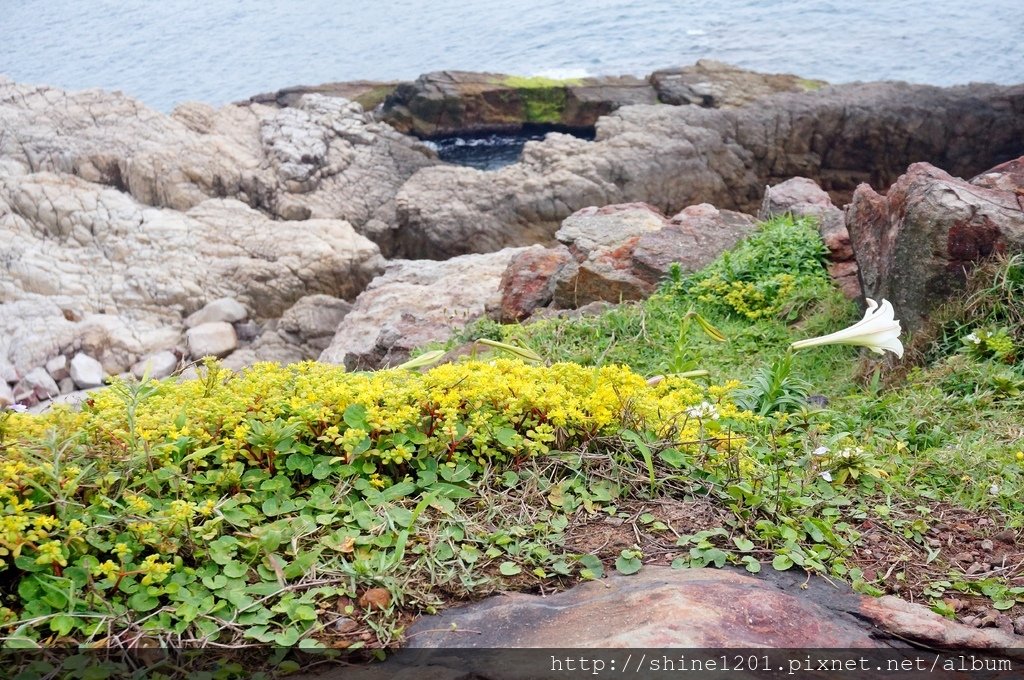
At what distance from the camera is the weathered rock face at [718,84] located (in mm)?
15758

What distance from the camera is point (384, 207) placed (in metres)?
13.8

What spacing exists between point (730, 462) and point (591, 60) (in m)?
17.3

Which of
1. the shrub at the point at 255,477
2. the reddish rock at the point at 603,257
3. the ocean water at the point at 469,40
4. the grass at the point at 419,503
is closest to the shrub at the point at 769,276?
the reddish rock at the point at 603,257

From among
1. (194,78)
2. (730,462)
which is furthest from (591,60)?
(730,462)

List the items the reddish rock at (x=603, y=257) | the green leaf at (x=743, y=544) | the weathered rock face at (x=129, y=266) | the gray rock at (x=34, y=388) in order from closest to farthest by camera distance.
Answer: the green leaf at (x=743, y=544) < the reddish rock at (x=603, y=257) < the gray rock at (x=34, y=388) < the weathered rock face at (x=129, y=266)

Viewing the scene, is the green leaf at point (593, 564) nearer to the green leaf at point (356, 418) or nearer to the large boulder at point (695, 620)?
the large boulder at point (695, 620)

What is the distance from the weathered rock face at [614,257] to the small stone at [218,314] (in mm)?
5031

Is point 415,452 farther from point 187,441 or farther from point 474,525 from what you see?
point 187,441

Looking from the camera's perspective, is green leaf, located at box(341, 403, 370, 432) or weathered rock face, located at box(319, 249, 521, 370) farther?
weathered rock face, located at box(319, 249, 521, 370)

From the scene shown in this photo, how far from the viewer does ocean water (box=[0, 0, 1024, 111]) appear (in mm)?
17125

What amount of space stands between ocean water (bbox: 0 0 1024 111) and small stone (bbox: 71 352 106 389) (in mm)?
8617

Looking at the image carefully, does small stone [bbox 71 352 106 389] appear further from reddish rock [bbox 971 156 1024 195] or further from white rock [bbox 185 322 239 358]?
reddish rock [bbox 971 156 1024 195]

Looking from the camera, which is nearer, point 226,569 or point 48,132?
point 226,569

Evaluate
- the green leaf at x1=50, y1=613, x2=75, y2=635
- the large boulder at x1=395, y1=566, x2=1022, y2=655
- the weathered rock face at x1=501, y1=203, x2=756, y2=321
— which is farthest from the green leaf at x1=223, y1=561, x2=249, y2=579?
the weathered rock face at x1=501, y1=203, x2=756, y2=321
